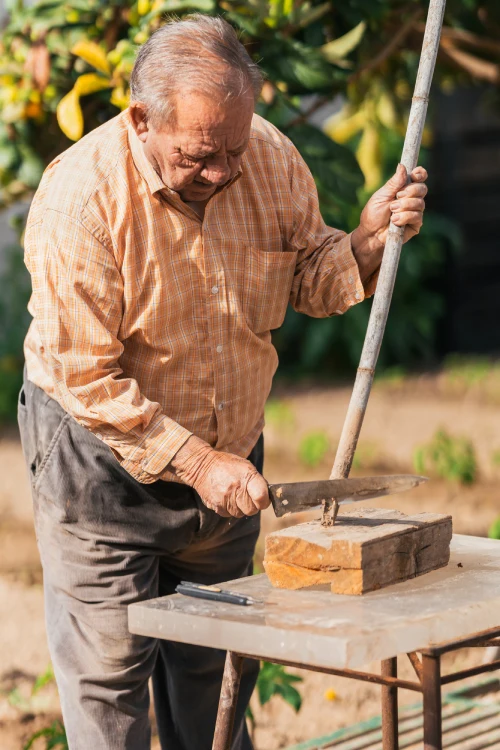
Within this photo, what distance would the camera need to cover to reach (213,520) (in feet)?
8.75

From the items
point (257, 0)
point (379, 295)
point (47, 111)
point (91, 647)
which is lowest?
point (91, 647)

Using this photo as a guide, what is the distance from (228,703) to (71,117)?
1.60 m

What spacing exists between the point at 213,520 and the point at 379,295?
1.98ft

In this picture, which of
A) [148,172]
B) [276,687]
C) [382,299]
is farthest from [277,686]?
[148,172]

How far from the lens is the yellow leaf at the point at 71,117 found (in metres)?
3.22

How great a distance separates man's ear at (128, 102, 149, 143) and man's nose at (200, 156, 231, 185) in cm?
14

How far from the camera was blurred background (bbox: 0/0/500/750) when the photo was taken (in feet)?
11.1

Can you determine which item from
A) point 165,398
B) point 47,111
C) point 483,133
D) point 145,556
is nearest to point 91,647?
point 145,556

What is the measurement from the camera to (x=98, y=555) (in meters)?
2.60

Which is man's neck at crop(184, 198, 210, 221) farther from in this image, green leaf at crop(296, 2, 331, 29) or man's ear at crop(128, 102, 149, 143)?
green leaf at crop(296, 2, 331, 29)

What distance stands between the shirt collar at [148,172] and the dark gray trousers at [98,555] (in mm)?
525

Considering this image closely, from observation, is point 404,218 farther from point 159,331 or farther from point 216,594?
point 216,594

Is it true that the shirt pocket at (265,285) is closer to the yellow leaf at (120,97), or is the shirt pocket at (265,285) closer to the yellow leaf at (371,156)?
the yellow leaf at (120,97)

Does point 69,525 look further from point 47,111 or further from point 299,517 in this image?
point 299,517
